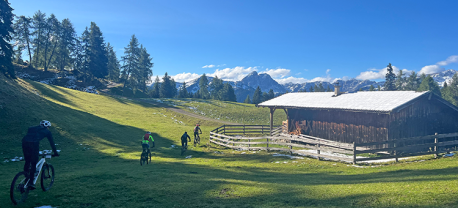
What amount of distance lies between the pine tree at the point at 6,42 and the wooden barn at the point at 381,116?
39060 millimetres

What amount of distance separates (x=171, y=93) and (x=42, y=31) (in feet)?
149

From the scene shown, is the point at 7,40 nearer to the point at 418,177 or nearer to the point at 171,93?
the point at 418,177

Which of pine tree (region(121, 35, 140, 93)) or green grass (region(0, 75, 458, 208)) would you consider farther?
pine tree (region(121, 35, 140, 93))

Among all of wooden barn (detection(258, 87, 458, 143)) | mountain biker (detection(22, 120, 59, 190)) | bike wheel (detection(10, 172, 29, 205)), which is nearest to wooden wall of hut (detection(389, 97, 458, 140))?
wooden barn (detection(258, 87, 458, 143))

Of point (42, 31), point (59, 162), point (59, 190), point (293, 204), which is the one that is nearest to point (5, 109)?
point (59, 162)

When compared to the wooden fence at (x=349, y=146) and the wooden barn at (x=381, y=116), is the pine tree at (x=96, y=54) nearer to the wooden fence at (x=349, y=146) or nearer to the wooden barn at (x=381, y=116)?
the wooden fence at (x=349, y=146)

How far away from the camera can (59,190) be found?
739 centimetres

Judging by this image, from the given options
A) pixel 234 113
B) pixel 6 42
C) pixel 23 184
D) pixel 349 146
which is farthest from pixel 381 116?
pixel 6 42

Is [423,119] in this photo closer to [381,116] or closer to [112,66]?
[381,116]

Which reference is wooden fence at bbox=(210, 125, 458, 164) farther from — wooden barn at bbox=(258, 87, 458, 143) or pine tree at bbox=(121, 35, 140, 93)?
pine tree at bbox=(121, 35, 140, 93)

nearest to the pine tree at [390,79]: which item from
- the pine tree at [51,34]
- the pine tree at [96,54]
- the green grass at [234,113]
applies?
the green grass at [234,113]

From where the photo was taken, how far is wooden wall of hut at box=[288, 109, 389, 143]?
18.8m

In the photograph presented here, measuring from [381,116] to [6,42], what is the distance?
169 ft

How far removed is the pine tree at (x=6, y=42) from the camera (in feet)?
103
